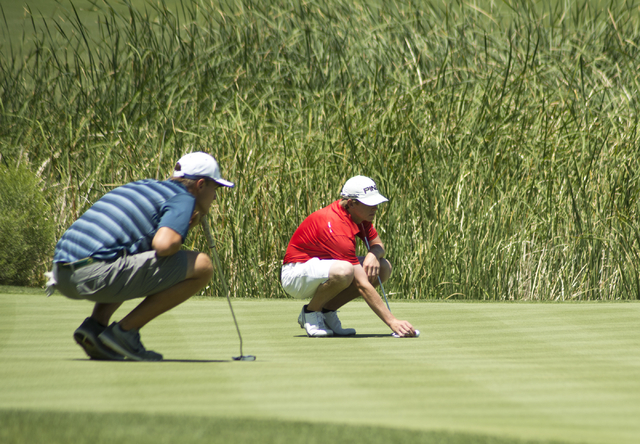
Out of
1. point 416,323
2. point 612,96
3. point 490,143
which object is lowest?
point 416,323

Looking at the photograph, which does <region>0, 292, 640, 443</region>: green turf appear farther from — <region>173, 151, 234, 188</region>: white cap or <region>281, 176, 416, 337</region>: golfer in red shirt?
<region>173, 151, 234, 188</region>: white cap

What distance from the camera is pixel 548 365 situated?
13.9ft

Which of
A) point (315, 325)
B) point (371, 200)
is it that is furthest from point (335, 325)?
point (371, 200)

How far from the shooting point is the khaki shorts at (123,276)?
4.14 meters

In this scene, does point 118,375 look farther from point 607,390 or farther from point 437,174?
point 437,174

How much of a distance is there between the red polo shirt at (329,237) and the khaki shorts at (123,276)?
5.12ft

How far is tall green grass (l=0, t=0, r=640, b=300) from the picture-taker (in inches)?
317

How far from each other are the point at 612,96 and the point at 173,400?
8343mm

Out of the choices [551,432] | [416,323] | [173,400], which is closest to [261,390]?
[173,400]

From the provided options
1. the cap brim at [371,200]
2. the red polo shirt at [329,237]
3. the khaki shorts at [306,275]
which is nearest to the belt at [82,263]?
the khaki shorts at [306,275]

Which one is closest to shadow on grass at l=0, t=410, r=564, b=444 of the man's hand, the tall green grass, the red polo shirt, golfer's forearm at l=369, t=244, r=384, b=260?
the man's hand

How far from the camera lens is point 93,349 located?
425cm

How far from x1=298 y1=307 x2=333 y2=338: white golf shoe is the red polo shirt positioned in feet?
1.42

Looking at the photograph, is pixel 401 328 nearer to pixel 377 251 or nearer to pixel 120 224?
pixel 377 251
